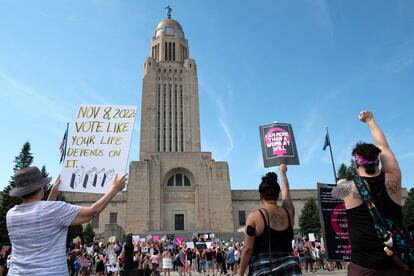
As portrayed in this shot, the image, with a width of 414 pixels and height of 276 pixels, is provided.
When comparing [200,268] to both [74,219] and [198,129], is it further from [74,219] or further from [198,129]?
[198,129]

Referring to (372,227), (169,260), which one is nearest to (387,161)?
(372,227)

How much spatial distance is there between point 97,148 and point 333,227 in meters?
5.53

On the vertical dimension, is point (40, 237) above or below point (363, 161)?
below

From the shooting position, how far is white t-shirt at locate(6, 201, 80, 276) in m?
2.80

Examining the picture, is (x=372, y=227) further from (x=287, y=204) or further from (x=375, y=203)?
(x=287, y=204)

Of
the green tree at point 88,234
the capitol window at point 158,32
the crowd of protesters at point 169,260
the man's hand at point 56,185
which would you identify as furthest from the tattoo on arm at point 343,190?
the capitol window at point 158,32

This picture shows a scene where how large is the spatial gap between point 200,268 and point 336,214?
13497 millimetres

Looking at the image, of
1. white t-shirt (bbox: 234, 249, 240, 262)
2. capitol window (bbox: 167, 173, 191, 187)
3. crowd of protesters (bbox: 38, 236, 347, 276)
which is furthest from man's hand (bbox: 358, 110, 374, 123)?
capitol window (bbox: 167, 173, 191, 187)

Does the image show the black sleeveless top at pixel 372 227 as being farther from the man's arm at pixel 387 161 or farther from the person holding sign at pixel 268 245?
the person holding sign at pixel 268 245

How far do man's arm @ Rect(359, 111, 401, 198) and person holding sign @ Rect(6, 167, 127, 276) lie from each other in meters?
2.67

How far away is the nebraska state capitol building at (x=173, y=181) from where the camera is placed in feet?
143

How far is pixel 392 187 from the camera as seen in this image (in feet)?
10.2

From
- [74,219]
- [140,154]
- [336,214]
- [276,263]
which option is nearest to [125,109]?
[74,219]

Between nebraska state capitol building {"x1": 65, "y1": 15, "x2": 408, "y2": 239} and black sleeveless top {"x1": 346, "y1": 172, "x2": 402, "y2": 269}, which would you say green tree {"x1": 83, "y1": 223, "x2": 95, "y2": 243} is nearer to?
nebraska state capitol building {"x1": 65, "y1": 15, "x2": 408, "y2": 239}
